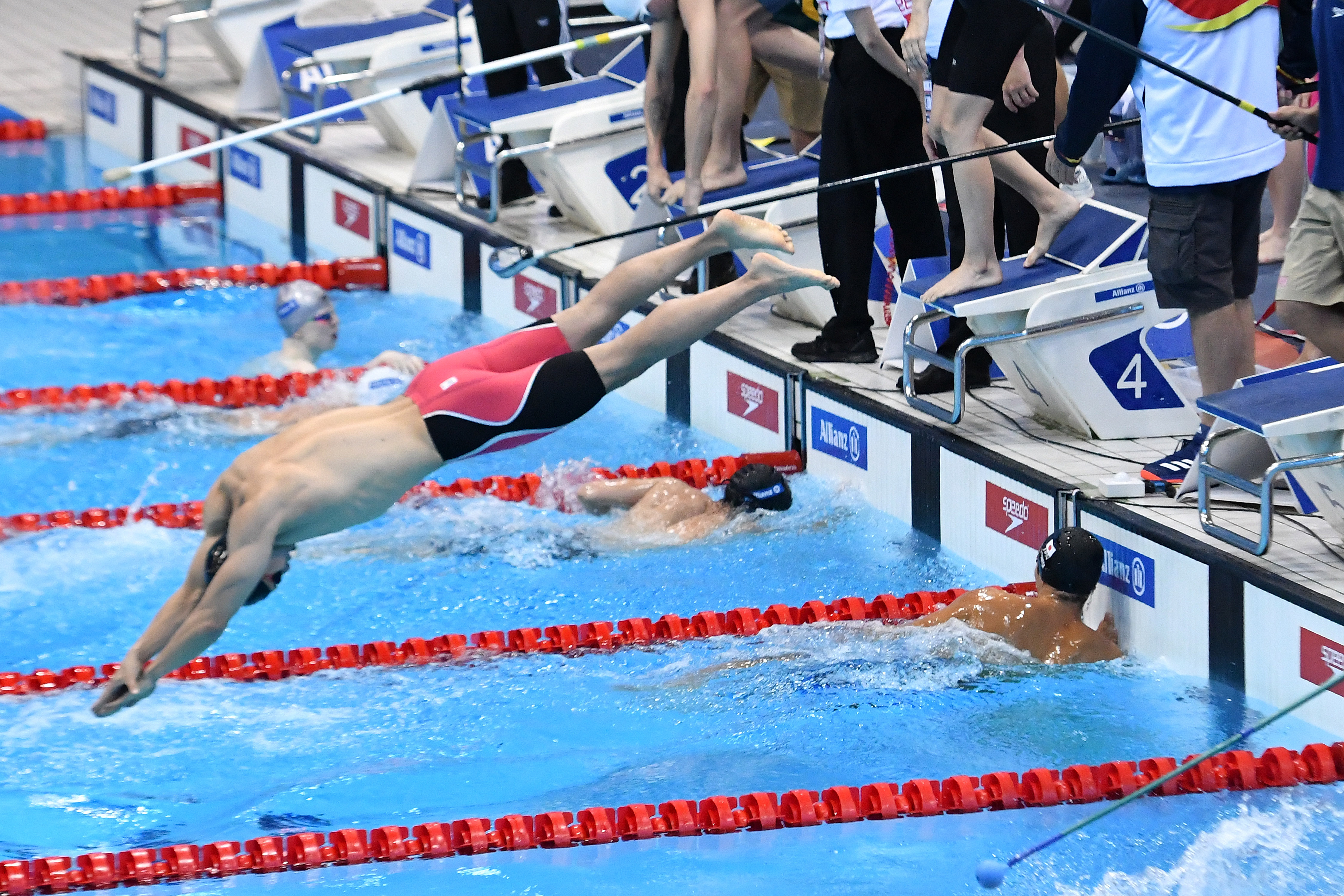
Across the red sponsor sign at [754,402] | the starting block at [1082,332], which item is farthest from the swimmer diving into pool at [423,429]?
the red sponsor sign at [754,402]

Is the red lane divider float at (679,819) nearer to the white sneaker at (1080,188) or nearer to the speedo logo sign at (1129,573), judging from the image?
the speedo logo sign at (1129,573)

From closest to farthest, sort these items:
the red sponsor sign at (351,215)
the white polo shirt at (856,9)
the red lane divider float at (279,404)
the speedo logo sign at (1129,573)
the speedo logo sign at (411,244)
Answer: the speedo logo sign at (1129,573) → the white polo shirt at (856,9) → the red lane divider float at (279,404) → the speedo logo sign at (411,244) → the red sponsor sign at (351,215)

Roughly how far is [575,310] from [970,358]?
1550 mm

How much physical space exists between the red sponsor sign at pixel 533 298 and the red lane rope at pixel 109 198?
9.86 ft

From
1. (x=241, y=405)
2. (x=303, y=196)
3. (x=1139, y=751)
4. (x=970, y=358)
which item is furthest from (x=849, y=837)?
(x=303, y=196)

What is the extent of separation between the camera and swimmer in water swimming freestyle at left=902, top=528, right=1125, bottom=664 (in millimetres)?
4070

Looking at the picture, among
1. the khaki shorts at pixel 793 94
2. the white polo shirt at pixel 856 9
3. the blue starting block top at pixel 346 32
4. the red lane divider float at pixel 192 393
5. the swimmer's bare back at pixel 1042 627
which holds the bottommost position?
the swimmer's bare back at pixel 1042 627

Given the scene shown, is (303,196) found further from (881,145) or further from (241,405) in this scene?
(881,145)

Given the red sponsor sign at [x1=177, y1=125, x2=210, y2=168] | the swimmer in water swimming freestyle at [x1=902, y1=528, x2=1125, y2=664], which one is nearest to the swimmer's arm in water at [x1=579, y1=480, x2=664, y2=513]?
the swimmer in water swimming freestyle at [x1=902, y1=528, x2=1125, y2=664]

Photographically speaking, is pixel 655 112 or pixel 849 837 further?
pixel 655 112

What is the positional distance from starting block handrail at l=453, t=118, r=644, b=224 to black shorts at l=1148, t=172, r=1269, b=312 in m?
3.08

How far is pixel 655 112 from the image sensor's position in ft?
19.3

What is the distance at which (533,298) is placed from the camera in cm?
700

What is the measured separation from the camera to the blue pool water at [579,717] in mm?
3418
